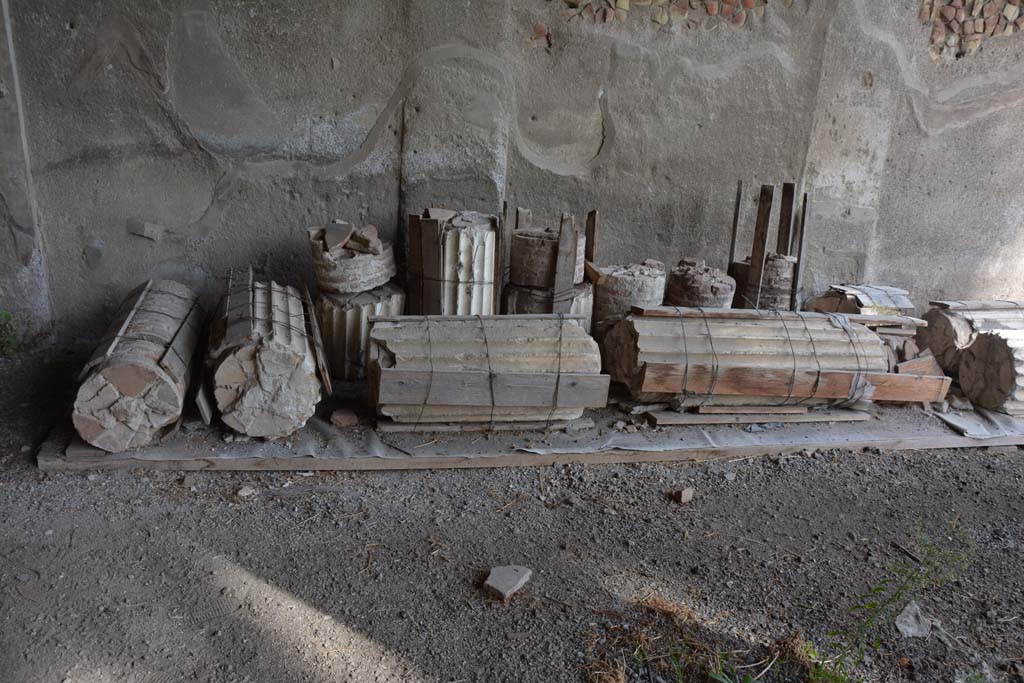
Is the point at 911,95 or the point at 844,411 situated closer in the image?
the point at 844,411

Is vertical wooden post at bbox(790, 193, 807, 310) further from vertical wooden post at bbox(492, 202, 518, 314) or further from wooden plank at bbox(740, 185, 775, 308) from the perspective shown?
vertical wooden post at bbox(492, 202, 518, 314)

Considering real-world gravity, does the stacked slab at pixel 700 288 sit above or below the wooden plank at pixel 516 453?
above

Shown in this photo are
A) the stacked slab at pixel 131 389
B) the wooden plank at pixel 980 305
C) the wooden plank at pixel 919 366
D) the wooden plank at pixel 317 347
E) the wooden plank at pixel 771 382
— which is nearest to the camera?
the stacked slab at pixel 131 389

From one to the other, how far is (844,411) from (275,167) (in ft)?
13.7

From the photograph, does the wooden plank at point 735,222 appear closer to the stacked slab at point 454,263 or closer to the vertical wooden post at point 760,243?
the vertical wooden post at point 760,243

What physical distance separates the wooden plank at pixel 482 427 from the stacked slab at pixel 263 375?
48cm

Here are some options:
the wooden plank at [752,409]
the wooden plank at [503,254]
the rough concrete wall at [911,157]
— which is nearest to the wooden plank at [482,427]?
the wooden plank at [752,409]

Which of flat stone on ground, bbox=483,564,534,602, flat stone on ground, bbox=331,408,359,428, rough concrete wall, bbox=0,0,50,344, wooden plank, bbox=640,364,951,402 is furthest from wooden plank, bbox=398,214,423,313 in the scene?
rough concrete wall, bbox=0,0,50,344

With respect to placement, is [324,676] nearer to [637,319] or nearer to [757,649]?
[757,649]

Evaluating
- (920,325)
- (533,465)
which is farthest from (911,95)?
(533,465)

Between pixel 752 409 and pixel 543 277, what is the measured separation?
5.20 ft

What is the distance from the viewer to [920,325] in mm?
5078

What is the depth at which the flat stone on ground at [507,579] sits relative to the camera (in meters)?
2.97

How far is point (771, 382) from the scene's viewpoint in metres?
4.39
